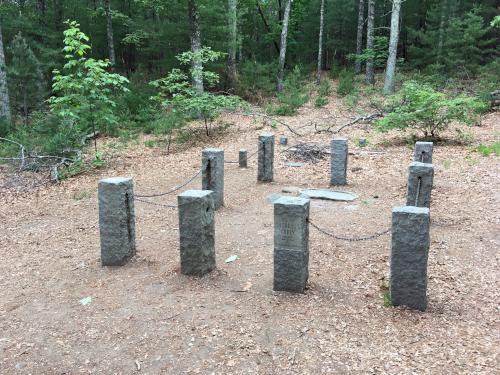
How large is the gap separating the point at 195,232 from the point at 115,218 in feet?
4.06

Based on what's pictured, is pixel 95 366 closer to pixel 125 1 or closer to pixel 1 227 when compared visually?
pixel 1 227

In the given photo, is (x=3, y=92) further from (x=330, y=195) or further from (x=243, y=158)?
(x=330, y=195)

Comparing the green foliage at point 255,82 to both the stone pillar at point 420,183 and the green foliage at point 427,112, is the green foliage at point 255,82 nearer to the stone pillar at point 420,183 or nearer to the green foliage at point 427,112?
the green foliage at point 427,112

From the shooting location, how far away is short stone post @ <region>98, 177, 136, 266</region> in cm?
571

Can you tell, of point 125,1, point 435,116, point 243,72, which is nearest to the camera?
point 435,116

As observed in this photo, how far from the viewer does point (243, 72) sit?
22.7 meters

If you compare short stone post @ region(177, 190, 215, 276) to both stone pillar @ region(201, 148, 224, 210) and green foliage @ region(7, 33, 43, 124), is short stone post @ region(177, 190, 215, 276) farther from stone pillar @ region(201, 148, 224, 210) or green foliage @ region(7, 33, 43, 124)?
green foliage @ region(7, 33, 43, 124)

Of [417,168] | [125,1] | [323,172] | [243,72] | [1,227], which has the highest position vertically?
[125,1]

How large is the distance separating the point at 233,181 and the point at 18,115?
12.5 metres

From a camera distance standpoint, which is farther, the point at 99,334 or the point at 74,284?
the point at 74,284

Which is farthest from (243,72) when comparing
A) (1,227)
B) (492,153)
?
(1,227)

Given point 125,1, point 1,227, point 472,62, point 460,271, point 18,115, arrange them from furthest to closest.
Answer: point 125,1 < point 472,62 < point 18,115 < point 1,227 < point 460,271

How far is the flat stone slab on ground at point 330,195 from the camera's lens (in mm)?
8688

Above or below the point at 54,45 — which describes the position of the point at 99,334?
below
